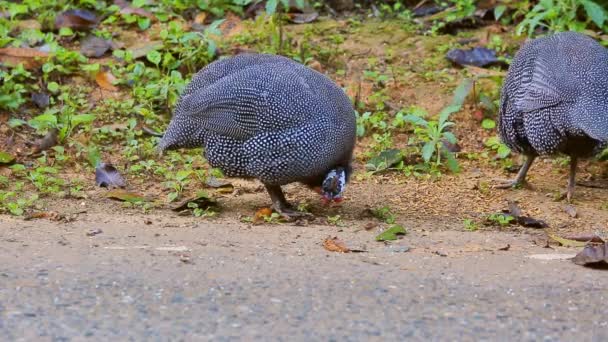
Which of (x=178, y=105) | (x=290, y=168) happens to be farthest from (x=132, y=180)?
(x=290, y=168)

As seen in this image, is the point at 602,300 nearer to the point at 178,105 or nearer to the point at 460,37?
the point at 178,105

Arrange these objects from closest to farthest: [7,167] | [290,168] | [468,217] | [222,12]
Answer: [290,168] → [468,217] → [7,167] → [222,12]

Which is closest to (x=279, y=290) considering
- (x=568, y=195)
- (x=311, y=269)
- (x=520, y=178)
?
(x=311, y=269)

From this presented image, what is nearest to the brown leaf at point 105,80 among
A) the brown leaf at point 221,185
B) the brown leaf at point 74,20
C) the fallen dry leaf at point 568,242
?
the brown leaf at point 74,20

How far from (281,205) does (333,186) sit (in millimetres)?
392

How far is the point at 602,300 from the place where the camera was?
13.1ft

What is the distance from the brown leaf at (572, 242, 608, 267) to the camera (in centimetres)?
455

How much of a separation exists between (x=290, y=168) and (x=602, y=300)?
2.14 metres

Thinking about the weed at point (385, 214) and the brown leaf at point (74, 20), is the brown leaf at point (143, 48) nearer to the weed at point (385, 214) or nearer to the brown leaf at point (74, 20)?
the brown leaf at point (74, 20)

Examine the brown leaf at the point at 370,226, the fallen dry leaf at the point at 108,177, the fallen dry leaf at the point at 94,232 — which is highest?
the fallen dry leaf at the point at 94,232

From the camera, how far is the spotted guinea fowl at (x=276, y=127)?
5.67m

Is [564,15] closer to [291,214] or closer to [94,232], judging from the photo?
[291,214]

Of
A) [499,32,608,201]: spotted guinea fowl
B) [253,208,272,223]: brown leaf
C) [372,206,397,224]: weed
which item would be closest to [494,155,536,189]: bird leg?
[499,32,608,201]: spotted guinea fowl

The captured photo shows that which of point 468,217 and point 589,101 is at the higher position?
point 589,101
